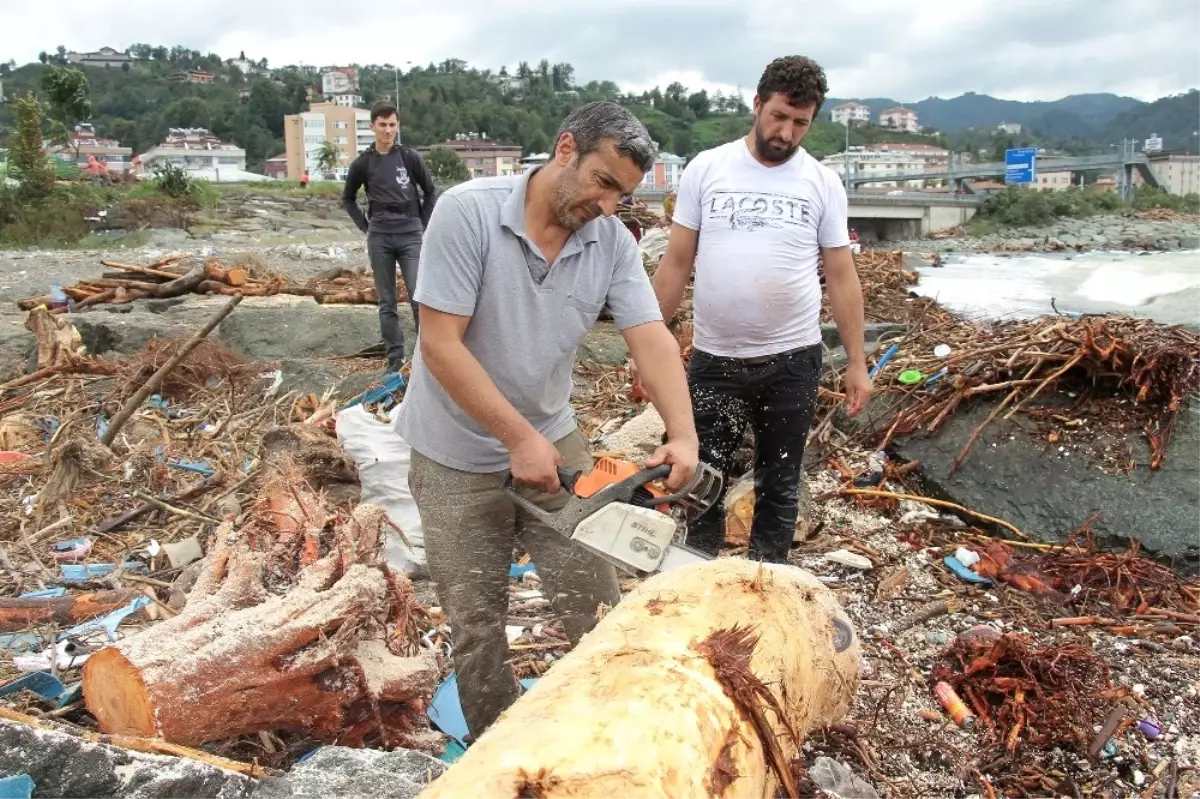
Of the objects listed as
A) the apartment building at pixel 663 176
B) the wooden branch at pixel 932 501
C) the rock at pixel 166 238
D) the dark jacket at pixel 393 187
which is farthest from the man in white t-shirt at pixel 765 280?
the rock at pixel 166 238

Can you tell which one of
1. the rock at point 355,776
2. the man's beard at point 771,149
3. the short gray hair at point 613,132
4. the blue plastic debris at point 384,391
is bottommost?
the rock at point 355,776

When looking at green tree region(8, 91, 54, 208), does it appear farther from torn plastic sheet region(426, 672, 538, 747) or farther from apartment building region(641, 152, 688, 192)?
torn plastic sheet region(426, 672, 538, 747)

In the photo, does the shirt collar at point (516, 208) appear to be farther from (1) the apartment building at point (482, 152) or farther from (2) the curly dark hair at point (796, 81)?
(1) the apartment building at point (482, 152)

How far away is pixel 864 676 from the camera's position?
3.31 m

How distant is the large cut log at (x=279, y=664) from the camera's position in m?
2.39

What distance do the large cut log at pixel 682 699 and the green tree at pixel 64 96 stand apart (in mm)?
41027

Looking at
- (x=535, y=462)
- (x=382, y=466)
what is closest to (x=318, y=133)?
(x=382, y=466)

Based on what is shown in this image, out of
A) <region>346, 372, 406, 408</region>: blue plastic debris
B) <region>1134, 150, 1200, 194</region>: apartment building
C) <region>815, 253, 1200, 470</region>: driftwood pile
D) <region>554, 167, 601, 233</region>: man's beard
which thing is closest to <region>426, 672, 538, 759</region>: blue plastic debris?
<region>554, 167, 601, 233</region>: man's beard

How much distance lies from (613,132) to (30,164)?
2854 centimetres

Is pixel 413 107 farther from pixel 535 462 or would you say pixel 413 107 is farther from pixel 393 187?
pixel 535 462

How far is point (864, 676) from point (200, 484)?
151 inches

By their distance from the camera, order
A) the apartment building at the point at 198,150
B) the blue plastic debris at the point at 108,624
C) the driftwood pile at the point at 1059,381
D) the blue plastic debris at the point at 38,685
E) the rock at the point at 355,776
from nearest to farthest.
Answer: the rock at the point at 355,776 → the blue plastic debris at the point at 38,685 → the blue plastic debris at the point at 108,624 → the driftwood pile at the point at 1059,381 → the apartment building at the point at 198,150

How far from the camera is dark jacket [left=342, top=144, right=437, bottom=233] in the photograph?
704 centimetres

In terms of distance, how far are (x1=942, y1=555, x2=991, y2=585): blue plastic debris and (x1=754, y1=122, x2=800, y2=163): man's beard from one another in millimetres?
2158
